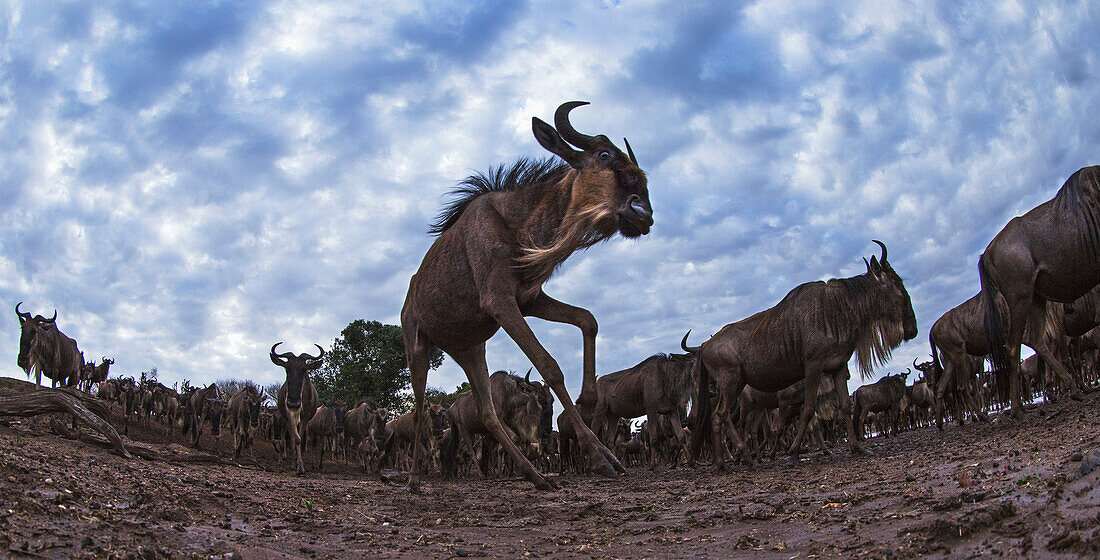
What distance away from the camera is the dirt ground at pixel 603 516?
2.73m

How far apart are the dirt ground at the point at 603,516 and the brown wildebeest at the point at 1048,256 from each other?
256 centimetres

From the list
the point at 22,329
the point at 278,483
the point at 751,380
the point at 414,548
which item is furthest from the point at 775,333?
the point at 22,329

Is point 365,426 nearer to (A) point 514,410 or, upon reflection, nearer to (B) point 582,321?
(A) point 514,410

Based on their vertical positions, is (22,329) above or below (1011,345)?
above

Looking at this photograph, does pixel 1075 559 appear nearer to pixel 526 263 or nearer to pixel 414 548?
pixel 414 548

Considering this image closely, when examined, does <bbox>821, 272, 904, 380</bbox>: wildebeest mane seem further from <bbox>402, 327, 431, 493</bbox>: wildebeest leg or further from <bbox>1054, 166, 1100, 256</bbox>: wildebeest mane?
<bbox>402, 327, 431, 493</bbox>: wildebeest leg

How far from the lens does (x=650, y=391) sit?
55.1ft

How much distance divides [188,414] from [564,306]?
23140 millimetres

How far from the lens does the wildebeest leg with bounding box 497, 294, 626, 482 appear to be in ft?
15.6

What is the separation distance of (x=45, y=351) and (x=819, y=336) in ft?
57.2

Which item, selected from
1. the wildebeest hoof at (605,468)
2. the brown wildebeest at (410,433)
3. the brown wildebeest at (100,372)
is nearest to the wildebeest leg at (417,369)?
the wildebeest hoof at (605,468)

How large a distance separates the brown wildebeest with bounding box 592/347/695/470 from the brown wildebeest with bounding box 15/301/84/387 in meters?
13.1

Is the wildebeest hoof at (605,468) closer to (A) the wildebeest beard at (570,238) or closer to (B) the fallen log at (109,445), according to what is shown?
(A) the wildebeest beard at (570,238)

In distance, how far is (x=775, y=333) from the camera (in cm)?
957
